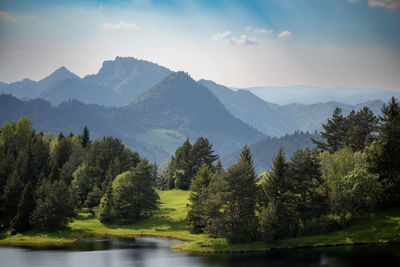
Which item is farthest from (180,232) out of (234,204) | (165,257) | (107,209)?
(165,257)

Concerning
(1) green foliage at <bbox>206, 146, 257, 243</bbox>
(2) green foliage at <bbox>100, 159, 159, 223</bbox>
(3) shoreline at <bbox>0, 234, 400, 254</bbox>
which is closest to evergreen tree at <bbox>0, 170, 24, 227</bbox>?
(3) shoreline at <bbox>0, 234, 400, 254</bbox>

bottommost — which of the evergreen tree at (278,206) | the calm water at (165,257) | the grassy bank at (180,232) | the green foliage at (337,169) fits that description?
the calm water at (165,257)

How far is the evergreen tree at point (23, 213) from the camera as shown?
110 meters

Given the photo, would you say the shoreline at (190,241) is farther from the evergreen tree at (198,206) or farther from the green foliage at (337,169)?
the green foliage at (337,169)

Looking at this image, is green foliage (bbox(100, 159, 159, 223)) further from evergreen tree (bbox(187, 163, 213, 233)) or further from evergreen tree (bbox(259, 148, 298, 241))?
evergreen tree (bbox(259, 148, 298, 241))

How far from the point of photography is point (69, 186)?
430 ft

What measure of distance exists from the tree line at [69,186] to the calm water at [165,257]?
1507 cm

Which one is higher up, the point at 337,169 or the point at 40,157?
the point at 40,157

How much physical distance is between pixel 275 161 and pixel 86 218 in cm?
6551

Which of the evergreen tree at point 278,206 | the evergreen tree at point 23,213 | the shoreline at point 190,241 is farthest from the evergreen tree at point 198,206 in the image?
the evergreen tree at point 23,213

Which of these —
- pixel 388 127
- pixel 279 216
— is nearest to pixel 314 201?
pixel 279 216

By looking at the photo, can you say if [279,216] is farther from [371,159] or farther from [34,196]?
[34,196]

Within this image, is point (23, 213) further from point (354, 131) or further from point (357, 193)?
point (354, 131)

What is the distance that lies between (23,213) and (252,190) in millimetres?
58858
